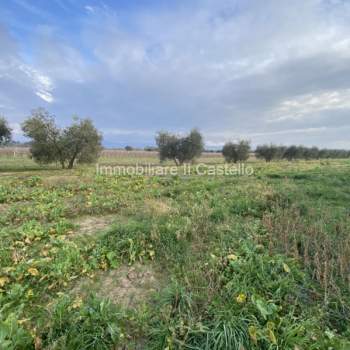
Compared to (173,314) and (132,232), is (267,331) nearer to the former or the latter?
(173,314)

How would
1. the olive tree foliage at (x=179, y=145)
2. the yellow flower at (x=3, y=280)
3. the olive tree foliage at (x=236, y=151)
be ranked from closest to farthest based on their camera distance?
the yellow flower at (x=3, y=280), the olive tree foliage at (x=179, y=145), the olive tree foliage at (x=236, y=151)

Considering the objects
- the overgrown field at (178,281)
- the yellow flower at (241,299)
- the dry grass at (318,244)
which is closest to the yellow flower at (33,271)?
the overgrown field at (178,281)

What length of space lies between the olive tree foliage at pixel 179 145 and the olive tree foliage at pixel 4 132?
47.1ft

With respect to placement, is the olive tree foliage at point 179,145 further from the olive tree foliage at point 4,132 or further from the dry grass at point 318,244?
the dry grass at point 318,244

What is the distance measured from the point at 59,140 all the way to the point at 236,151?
23.5 meters

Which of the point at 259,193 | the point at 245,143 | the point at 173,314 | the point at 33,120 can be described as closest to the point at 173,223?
the point at 173,314

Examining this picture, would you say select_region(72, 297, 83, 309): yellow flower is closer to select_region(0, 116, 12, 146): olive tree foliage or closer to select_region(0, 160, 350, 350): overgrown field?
select_region(0, 160, 350, 350): overgrown field

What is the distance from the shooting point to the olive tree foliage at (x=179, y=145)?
2545 cm

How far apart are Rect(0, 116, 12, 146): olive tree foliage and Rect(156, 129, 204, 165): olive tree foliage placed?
1436cm

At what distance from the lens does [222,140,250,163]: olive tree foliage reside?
102 ft

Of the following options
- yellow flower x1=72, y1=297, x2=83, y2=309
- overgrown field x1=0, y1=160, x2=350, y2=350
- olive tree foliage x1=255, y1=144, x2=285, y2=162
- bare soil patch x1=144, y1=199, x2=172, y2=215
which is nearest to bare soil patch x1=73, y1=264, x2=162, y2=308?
overgrown field x1=0, y1=160, x2=350, y2=350

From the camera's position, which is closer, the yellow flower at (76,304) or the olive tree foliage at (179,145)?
the yellow flower at (76,304)

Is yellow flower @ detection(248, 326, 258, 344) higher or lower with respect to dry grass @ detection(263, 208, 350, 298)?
lower

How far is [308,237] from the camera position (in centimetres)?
354
